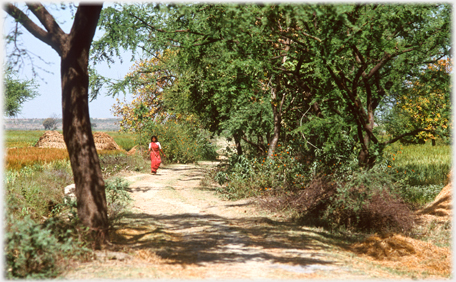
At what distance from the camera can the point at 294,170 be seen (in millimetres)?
11422

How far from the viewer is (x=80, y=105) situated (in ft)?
Result: 22.4

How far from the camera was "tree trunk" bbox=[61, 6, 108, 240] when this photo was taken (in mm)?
6777

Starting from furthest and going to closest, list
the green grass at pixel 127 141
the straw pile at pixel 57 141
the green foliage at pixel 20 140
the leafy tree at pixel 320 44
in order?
the green foliage at pixel 20 140
the green grass at pixel 127 141
the straw pile at pixel 57 141
the leafy tree at pixel 320 44

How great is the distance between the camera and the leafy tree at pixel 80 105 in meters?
6.78

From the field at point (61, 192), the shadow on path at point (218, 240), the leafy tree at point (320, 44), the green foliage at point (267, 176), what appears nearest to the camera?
the field at point (61, 192)

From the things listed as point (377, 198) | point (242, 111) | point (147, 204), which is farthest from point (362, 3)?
point (147, 204)

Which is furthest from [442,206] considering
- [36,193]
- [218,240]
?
[36,193]

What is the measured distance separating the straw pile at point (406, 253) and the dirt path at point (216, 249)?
552 mm

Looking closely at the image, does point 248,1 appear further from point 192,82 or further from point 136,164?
point 136,164

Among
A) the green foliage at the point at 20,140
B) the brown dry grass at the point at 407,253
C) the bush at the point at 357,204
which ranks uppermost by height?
the green foliage at the point at 20,140

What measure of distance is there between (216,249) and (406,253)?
3242 mm

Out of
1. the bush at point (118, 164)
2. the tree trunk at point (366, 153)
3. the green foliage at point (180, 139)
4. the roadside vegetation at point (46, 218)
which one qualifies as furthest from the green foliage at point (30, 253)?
the green foliage at point (180, 139)

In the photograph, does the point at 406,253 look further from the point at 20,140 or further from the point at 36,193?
the point at 20,140

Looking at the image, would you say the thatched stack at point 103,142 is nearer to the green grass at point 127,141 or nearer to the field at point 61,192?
the green grass at point 127,141
